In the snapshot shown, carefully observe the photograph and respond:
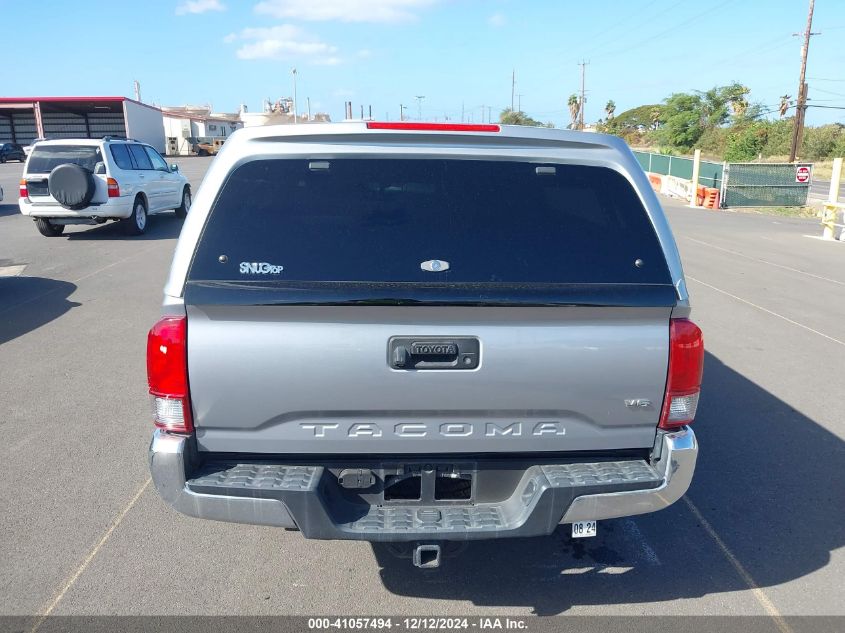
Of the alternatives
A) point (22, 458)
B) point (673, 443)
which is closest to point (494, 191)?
point (673, 443)

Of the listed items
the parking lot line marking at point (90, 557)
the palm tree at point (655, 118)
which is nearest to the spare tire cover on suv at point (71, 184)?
the parking lot line marking at point (90, 557)

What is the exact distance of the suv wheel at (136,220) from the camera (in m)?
14.7

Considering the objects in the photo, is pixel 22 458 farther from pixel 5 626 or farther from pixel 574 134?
pixel 574 134

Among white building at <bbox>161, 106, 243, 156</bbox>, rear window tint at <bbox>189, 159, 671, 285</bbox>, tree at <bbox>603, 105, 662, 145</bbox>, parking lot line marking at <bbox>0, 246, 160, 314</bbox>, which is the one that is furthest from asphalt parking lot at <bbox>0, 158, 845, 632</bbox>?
tree at <bbox>603, 105, 662, 145</bbox>

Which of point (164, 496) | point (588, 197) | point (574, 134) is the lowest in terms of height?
point (164, 496)

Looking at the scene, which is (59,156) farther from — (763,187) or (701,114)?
(701,114)

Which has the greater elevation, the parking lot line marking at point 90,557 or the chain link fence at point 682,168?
the chain link fence at point 682,168

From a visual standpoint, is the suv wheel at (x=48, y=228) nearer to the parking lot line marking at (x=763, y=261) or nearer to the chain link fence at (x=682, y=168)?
the parking lot line marking at (x=763, y=261)

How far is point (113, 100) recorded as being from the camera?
51156 mm

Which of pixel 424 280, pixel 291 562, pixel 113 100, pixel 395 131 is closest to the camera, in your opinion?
pixel 424 280

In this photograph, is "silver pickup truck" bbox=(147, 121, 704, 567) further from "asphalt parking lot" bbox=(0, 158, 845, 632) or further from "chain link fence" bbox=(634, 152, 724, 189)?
"chain link fence" bbox=(634, 152, 724, 189)

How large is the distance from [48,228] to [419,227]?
45.8 feet

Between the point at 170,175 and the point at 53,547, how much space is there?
1421 centimetres

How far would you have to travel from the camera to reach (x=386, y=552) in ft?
12.2
